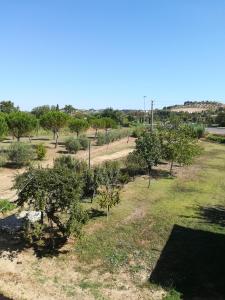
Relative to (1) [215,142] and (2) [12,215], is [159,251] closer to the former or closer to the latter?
(2) [12,215]

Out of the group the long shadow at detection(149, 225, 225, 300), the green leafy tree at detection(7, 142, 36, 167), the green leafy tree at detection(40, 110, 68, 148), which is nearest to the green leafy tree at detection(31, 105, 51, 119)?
the green leafy tree at detection(40, 110, 68, 148)

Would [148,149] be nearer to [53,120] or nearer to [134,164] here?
[134,164]

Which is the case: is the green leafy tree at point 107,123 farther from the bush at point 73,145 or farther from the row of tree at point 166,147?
the row of tree at point 166,147

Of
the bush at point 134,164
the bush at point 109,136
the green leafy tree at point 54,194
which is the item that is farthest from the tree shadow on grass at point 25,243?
the bush at point 109,136

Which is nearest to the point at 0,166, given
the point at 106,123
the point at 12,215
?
the point at 12,215

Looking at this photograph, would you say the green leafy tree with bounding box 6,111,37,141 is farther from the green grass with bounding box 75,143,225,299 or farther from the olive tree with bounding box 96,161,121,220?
the olive tree with bounding box 96,161,121,220

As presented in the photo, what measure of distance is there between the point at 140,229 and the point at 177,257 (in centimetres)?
325

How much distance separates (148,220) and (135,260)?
4669 mm

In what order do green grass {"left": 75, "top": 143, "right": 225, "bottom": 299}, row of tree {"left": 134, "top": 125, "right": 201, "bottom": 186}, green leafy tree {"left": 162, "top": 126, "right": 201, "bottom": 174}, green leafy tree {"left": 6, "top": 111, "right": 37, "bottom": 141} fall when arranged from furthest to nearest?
green leafy tree {"left": 6, "top": 111, "right": 37, "bottom": 141}
green leafy tree {"left": 162, "top": 126, "right": 201, "bottom": 174}
row of tree {"left": 134, "top": 125, "right": 201, "bottom": 186}
green grass {"left": 75, "top": 143, "right": 225, "bottom": 299}

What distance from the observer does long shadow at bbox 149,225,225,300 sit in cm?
1278

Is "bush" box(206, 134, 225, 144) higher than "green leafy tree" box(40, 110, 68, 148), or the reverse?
"green leafy tree" box(40, 110, 68, 148)

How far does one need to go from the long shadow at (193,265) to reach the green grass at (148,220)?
1.54ft

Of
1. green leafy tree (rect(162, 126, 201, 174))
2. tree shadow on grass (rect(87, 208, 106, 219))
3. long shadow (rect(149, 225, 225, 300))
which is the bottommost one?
long shadow (rect(149, 225, 225, 300))

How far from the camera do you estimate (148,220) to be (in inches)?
766
